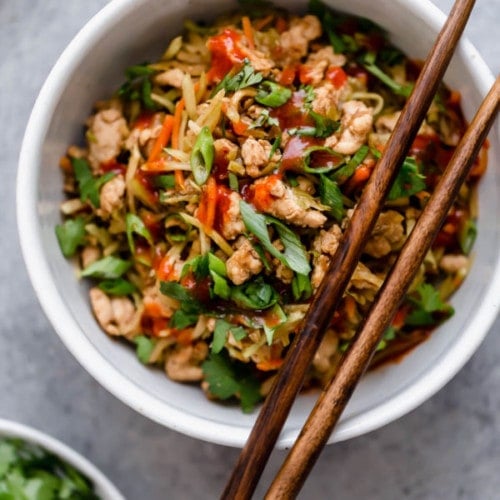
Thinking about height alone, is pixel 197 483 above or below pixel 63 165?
below

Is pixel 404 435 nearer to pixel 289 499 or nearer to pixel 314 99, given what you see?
pixel 289 499

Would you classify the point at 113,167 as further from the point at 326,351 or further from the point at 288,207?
the point at 326,351

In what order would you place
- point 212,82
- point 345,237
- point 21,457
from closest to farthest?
point 345,237, point 212,82, point 21,457

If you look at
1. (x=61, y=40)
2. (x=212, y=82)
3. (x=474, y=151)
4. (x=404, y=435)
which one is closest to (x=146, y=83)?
(x=212, y=82)

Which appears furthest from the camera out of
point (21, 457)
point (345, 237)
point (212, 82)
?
point (21, 457)

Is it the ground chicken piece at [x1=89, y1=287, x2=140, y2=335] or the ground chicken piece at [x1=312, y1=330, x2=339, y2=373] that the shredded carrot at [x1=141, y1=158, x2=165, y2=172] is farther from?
the ground chicken piece at [x1=312, y1=330, x2=339, y2=373]

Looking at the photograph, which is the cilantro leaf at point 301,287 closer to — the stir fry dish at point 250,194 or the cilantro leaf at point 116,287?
the stir fry dish at point 250,194
